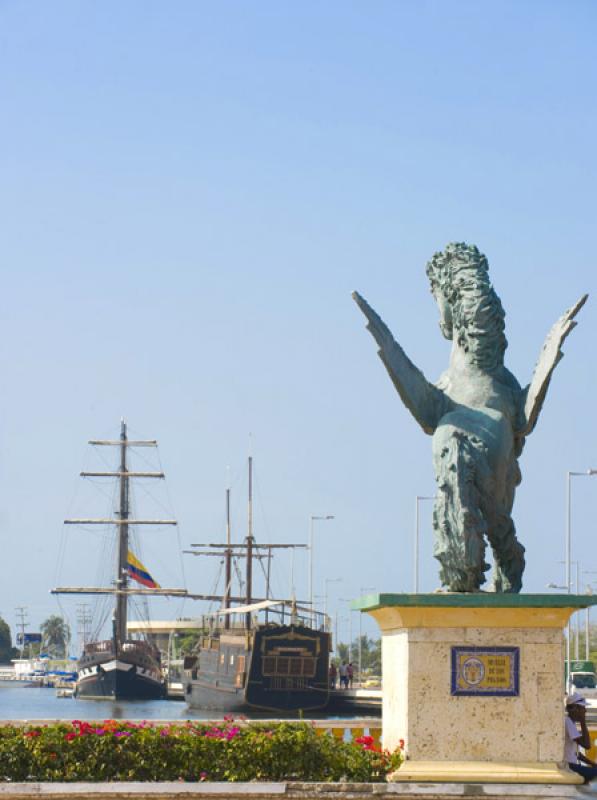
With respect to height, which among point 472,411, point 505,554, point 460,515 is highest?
point 472,411

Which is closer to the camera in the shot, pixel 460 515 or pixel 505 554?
pixel 460 515

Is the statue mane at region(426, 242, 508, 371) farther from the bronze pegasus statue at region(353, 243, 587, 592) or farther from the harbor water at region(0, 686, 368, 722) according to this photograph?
the harbor water at region(0, 686, 368, 722)

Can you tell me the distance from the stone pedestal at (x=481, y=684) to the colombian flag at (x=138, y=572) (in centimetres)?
9264

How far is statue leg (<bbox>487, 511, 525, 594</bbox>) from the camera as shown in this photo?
36.1ft

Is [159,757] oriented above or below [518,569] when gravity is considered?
below

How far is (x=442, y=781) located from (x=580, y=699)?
2.44 m

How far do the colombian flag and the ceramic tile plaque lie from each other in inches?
3651

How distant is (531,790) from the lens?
9977 millimetres

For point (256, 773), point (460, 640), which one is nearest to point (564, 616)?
point (460, 640)

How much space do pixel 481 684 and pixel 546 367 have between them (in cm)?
252

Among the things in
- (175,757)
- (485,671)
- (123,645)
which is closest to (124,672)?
(123,645)

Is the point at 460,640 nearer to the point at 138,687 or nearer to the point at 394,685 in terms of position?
the point at 394,685

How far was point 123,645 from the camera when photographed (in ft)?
322

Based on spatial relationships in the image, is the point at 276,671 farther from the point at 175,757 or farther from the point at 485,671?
the point at 485,671
